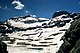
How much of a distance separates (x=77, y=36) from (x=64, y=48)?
118 inches

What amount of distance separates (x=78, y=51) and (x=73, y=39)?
7.19 meters

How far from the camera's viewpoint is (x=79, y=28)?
105ft

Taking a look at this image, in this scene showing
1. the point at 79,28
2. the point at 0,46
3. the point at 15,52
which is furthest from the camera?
the point at 15,52

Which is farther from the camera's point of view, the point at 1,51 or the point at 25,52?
the point at 25,52

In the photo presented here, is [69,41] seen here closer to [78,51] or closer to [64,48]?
[64,48]

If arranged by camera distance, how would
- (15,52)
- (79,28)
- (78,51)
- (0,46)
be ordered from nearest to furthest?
(78,51) → (79,28) → (0,46) → (15,52)

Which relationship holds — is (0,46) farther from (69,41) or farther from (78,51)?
(78,51)

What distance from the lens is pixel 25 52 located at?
447 feet

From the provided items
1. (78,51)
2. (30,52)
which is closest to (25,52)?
(30,52)

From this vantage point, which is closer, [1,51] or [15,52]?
[1,51]

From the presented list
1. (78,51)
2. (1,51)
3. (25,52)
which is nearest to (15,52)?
(25,52)

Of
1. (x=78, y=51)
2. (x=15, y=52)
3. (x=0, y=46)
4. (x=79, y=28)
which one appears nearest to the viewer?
(x=78, y=51)

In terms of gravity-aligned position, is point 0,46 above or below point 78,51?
above

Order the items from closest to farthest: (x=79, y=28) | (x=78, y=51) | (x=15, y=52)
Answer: (x=78, y=51) → (x=79, y=28) → (x=15, y=52)
